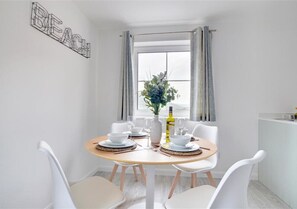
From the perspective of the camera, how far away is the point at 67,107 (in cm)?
211

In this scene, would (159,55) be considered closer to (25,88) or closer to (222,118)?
(222,118)

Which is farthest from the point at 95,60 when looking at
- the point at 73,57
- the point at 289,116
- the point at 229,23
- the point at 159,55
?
the point at 289,116

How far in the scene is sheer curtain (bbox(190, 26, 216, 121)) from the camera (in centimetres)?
254

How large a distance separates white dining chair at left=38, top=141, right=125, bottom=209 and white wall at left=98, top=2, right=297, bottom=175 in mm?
1967

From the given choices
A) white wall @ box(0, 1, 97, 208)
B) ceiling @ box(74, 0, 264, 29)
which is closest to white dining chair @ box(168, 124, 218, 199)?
white wall @ box(0, 1, 97, 208)

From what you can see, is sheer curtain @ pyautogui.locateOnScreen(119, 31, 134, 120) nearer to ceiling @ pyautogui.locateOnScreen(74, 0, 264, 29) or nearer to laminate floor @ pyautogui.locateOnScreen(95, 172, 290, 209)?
ceiling @ pyautogui.locateOnScreen(74, 0, 264, 29)

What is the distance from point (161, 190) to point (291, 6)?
9.35 ft

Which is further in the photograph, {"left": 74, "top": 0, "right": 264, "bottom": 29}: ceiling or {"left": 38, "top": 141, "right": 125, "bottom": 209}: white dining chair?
{"left": 74, "top": 0, "right": 264, "bottom": 29}: ceiling

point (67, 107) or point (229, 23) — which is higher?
point (229, 23)

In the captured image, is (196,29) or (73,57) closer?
(73,57)

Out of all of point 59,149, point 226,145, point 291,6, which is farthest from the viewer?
point 226,145

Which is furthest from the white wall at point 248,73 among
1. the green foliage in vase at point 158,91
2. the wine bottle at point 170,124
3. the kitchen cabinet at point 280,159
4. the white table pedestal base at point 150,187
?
the white table pedestal base at point 150,187

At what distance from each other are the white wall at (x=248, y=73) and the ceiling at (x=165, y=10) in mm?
122

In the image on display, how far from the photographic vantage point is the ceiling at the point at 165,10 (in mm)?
2215
